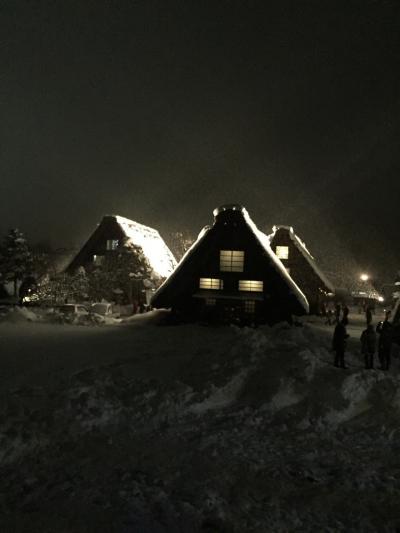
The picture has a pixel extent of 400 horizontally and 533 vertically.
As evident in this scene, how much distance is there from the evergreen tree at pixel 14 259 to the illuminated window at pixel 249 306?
29790 millimetres

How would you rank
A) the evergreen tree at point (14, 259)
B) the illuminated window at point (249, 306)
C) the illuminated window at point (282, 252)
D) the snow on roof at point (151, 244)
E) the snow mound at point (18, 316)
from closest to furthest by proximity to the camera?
the snow mound at point (18, 316) → the illuminated window at point (249, 306) → the illuminated window at point (282, 252) → the snow on roof at point (151, 244) → the evergreen tree at point (14, 259)

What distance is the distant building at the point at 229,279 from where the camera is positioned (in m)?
21.8

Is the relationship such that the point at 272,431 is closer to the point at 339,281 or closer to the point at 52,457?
the point at 52,457

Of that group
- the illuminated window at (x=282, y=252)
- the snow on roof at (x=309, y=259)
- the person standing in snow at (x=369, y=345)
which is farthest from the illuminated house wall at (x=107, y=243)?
the person standing in snow at (x=369, y=345)

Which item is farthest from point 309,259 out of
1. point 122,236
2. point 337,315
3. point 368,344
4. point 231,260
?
point 368,344

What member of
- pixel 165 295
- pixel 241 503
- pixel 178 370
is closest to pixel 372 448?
pixel 241 503

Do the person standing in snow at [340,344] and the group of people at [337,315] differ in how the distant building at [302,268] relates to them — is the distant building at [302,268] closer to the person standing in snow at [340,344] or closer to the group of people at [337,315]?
the group of people at [337,315]

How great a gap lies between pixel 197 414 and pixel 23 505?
155 inches

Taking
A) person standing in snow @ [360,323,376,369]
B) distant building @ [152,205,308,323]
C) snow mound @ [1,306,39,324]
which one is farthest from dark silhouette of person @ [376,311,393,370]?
snow mound @ [1,306,39,324]

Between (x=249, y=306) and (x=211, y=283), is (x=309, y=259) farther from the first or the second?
(x=211, y=283)

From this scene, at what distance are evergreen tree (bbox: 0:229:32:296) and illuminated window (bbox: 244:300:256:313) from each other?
29.8 m

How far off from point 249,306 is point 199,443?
16236mm

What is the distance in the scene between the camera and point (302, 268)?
32.2 m

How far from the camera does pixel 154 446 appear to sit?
6.43 metres
